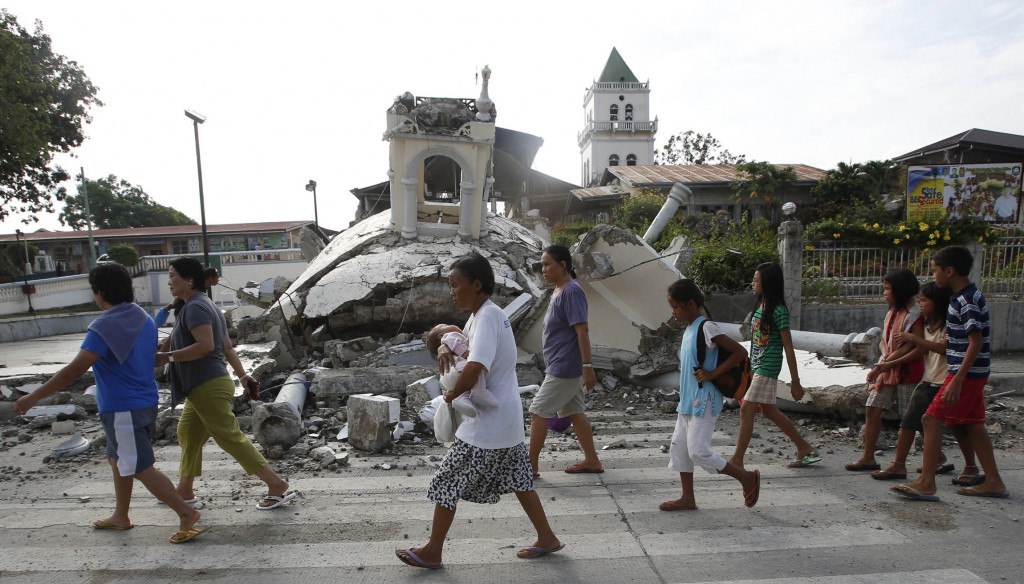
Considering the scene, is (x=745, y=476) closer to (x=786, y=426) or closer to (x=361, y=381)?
(x=786, y=426)

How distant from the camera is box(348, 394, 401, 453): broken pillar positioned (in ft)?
15.7

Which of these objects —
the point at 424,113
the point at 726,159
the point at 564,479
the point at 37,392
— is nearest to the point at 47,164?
the point at 424,113

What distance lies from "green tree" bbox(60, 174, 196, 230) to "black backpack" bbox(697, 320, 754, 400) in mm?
56217

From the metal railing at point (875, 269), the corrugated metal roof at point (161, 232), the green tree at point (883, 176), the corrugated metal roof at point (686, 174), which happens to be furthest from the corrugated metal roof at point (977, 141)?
the corrugated metal roof at point (161, 232)

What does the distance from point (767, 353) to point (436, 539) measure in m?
2.69

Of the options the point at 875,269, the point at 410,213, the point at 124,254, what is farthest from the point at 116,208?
the point at 875,269

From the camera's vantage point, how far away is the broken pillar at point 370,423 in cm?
479

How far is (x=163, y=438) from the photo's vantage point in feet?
17.7

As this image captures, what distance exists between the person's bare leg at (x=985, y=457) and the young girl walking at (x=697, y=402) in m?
1.47

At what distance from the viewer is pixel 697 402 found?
337 cm

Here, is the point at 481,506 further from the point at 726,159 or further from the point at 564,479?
the point at 726,159

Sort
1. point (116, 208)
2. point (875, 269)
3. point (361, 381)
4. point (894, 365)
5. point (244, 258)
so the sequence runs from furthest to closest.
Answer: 1. point (116, 208)
2. point (244, 258)
3. point (875, 269)
4. point (361, 381)
5. point (894, 365)

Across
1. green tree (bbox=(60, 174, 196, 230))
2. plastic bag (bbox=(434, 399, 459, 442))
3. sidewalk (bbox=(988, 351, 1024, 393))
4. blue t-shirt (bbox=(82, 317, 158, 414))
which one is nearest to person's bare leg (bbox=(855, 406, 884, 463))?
plastic bag (bbox=(434, 399, 459, 442))

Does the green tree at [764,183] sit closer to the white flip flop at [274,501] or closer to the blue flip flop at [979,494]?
the blue flip flop at [979,494]
